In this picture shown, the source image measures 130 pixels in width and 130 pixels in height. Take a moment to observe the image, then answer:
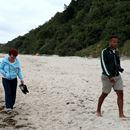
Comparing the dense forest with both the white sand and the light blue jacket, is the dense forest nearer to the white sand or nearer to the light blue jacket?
the white sand

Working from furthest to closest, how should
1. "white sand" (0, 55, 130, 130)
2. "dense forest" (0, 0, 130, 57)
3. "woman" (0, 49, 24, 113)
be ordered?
"dense forest" (0, 0, 130, 57) → "woman" (0, 49, 24, 113) → "white sand" (0, 55, 130, 130)

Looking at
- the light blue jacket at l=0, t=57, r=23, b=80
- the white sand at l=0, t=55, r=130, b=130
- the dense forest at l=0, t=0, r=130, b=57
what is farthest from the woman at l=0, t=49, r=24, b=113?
the dense forest at l=0, t=0, r=130, b=57

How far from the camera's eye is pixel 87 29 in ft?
231

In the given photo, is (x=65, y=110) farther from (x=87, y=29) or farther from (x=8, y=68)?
(x=87, y=29)

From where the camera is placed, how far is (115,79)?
11.0 metres

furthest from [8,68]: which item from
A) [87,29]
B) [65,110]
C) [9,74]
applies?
[87,29]

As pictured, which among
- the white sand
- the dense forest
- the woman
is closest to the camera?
the white sand

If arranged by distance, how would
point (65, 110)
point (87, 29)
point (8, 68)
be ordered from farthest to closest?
point (87, 29), point (65, 110), point (8, 68)

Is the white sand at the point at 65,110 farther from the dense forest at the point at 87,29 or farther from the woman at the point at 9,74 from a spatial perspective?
the dense forest at the point at 87,29

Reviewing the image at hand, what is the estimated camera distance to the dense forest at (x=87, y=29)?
58.9 meters

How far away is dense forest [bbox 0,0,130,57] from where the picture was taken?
58894 mm

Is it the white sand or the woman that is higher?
the woman

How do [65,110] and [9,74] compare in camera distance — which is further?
[65,110]

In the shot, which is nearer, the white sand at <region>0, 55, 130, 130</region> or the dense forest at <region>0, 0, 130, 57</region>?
the white sand at <region>0, 55, 130, 130</region>
